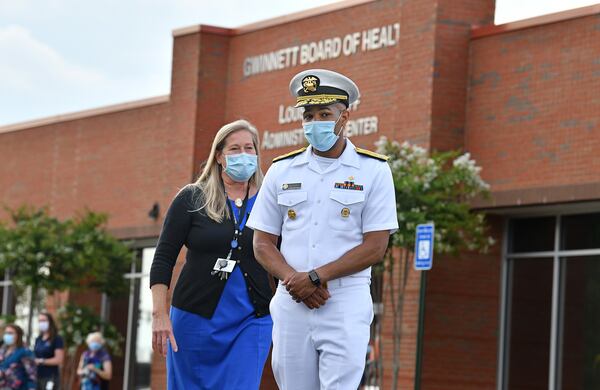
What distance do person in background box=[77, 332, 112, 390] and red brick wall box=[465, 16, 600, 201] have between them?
23.1 ft

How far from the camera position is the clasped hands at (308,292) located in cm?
628

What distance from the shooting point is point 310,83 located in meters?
6.56

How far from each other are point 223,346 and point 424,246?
9481 millimetres

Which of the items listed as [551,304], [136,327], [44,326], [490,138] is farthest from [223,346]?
[136,327]

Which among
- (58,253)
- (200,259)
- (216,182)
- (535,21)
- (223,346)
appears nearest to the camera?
(223,346)

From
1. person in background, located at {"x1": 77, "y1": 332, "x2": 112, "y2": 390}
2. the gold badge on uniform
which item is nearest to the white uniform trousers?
the gold badge on uniform

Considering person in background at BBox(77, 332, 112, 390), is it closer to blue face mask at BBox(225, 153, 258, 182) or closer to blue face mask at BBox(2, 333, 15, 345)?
blue face mask at BBox(2, 333, 15, 345)

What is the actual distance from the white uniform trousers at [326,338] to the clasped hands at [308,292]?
0.05 m

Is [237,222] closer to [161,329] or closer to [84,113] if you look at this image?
[161,329]

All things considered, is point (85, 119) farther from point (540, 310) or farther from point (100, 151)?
point (540, 310)

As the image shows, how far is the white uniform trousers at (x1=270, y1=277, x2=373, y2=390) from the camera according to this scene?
6.27m

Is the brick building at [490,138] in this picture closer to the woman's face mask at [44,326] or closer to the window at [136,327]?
the woman's face mask at [44,326]

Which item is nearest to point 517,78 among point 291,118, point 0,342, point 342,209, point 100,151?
point 291,118

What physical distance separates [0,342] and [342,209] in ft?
58.5
